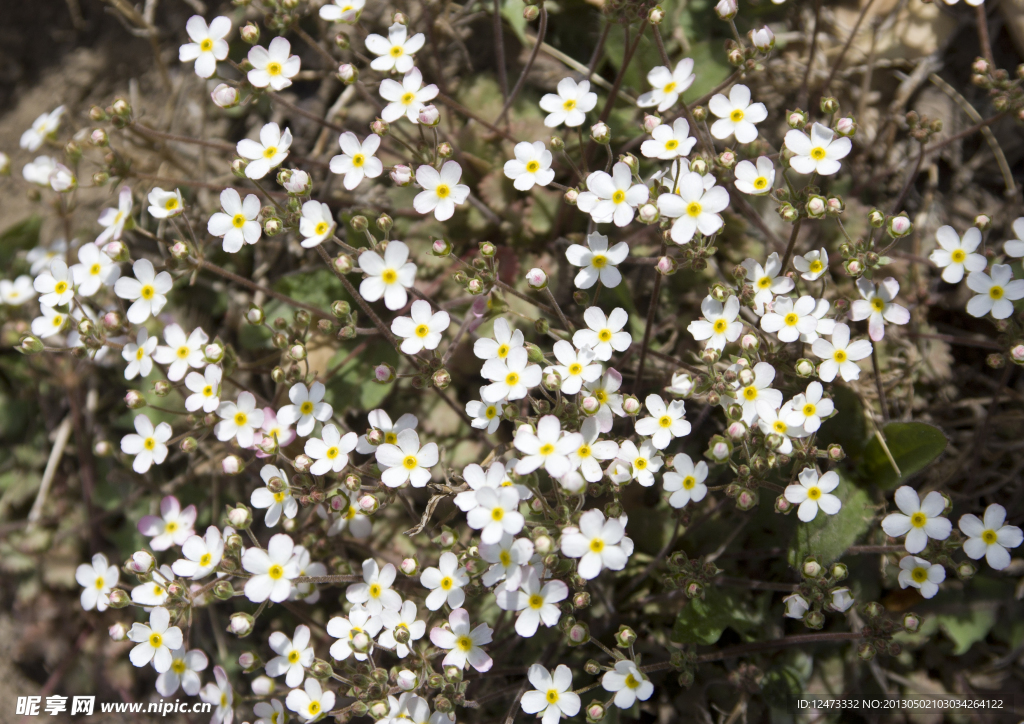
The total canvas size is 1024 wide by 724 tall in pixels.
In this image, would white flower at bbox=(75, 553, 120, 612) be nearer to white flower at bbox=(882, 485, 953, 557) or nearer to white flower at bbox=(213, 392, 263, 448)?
white flower at bbox=(213, 392, 263, 448)

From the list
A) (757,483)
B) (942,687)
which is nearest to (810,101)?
(757,483)

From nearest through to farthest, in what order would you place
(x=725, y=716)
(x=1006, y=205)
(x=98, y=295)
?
(x=725, y=716) < (x=1006, y=205) < (x=98, y=295)

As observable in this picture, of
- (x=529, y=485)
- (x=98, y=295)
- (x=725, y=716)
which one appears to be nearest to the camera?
(x=529, y=485)

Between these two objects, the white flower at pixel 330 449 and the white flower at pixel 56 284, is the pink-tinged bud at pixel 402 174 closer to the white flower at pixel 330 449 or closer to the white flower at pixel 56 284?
the white flower at pixel 330 449

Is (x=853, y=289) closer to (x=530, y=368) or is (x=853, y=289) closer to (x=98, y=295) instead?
(x=530, y=368)

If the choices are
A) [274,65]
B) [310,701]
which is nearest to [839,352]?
[310,701]

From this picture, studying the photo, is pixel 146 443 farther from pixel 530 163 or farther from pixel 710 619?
pixel 710 619
